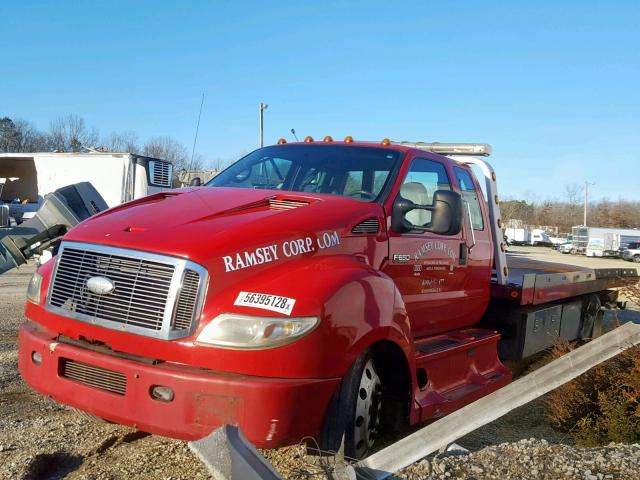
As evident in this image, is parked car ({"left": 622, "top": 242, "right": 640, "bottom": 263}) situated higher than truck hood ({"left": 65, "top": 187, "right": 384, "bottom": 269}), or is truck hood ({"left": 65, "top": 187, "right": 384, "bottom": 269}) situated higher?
truck hood ({"left": 65, "top": 187, "right": 384, "bottom": 269})

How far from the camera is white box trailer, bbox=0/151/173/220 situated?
58.7 ft

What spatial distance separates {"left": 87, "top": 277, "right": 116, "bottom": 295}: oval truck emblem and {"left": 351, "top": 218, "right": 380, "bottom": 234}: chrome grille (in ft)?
5.05

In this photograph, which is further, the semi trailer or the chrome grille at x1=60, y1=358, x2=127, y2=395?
the semi trailer

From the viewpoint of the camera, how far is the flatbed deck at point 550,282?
6.06 meters

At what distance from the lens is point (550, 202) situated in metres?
105

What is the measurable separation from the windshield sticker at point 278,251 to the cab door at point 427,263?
2.17 ft

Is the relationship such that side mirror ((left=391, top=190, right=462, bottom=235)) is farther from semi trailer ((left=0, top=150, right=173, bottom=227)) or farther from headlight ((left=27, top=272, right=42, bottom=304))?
semi trailer ((left=0, top=150, right=173, bottom=227))

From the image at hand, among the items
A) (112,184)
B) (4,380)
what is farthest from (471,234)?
(112,184)

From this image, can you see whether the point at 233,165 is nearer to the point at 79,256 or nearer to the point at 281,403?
the point at 79,256

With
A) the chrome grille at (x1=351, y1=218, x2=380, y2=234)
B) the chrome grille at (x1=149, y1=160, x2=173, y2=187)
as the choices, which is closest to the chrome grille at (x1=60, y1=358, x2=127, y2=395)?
the chrome grille at (x1=351, y1=218, x2=380, y2=234)

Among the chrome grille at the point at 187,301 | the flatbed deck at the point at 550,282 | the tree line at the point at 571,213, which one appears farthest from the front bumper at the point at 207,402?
the tree line at the point at 571,213

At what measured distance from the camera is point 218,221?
11.9 ft

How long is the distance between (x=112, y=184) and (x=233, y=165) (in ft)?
45.1

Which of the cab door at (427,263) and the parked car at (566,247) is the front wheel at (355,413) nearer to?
the cab door at (427,263)
